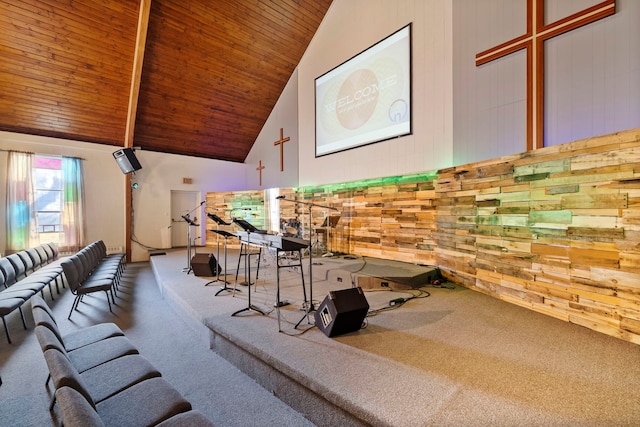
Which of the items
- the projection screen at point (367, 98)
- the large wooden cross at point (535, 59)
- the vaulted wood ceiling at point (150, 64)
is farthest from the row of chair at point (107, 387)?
the vaulted wood ceiling at point (150, 64)

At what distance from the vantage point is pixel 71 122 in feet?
21.3

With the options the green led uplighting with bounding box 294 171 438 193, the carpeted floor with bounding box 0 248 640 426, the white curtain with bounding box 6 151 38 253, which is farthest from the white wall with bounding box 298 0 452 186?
the white curtain with bounding box 6 151 38 253

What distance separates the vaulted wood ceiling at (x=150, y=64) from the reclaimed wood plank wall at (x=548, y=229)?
16.3 ft

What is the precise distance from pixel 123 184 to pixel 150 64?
3.03 meters

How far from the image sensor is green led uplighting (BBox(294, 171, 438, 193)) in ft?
15.5

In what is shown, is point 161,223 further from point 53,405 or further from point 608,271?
point 608,271

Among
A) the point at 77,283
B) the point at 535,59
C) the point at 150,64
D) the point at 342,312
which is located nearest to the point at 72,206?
the point at 150,64

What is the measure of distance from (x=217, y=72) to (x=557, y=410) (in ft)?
25.7

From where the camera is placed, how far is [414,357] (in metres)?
2.09

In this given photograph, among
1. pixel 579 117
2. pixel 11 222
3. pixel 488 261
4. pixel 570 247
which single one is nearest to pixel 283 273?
pixel 488 261

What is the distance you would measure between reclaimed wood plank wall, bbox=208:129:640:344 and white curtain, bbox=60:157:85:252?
726 cm

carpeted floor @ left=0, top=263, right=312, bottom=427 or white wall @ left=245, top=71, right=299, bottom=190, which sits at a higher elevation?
white wall @ left=245, top=71, right=299, bottom=190

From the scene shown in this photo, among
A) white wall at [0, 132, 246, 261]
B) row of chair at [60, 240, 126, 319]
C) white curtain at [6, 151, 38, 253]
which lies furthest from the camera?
white wall at [0, 132, 246, 261]

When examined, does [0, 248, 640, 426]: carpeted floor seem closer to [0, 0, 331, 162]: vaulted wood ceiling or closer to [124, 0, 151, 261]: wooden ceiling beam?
[124, 0, 151, 261]: wooden ceiling beam
